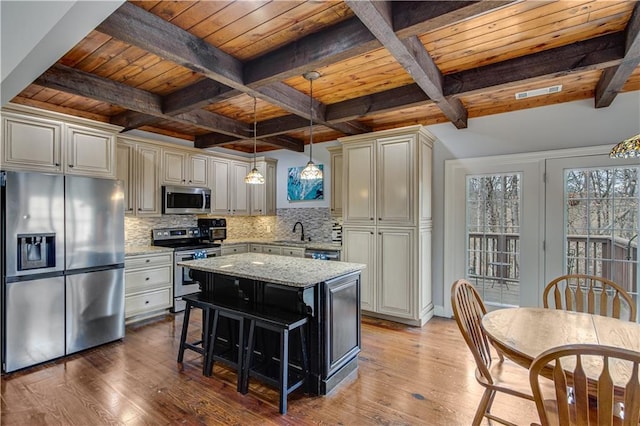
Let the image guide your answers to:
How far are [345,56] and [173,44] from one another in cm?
110

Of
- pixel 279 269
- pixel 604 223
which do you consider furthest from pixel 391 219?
pixel 604 223

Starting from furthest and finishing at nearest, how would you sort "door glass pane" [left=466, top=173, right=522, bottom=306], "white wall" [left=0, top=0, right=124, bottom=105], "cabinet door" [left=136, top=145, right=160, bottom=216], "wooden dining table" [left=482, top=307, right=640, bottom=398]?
1. "cabinet door" [left=136, top=145, right=160, bottom=216]
2. "door glass pane" [left=466, top=173, right=522, bottom=306]
3. "wooden dining table" [left=482, top=307, right=640, bottom=398]
4. "white wall" [left=0, top=0, right=124, bottom=105]

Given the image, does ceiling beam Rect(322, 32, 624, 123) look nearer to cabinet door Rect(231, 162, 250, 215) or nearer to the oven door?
cabinet door Rect(231, 162, 250, 215)

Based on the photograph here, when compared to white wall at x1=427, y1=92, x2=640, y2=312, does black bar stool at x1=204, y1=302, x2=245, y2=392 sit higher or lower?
lower

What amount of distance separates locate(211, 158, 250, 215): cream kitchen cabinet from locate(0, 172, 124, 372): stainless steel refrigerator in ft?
6.00

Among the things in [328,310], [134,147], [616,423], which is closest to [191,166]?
[134,147]

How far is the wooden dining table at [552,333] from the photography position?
1.60m

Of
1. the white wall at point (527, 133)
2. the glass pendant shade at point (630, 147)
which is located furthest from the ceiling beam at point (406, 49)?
the glass pendant shade at point (630, 147)

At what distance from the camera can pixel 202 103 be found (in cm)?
302

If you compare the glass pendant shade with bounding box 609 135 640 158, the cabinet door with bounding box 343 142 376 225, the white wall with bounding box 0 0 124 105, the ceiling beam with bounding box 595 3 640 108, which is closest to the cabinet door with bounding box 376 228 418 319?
the cabinet door with bounding box 343 142 376 225

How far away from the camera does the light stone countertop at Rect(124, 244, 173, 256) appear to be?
3.93m

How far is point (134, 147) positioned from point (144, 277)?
1.70m

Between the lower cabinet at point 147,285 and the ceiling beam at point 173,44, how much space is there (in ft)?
8.64

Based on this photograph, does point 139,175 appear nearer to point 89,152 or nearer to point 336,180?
point 89,152
